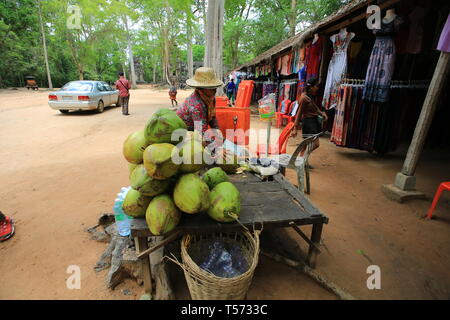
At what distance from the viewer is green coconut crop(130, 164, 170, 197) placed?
1639 mm

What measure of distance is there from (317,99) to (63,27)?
2693 centimetres

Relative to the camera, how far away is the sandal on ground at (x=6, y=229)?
2.70 meters

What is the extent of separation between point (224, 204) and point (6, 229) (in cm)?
275

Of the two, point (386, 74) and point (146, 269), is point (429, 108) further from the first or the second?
point (146, 269)

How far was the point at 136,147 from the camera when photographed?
66.6 inches

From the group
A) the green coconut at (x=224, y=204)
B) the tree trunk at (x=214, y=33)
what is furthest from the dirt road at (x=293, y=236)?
the tree trunk at (x=214, y=33)

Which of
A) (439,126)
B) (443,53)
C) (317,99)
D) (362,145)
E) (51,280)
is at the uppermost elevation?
(443,53)

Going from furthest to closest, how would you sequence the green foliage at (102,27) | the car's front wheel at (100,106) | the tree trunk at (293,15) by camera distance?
the green foliage at (102,27)
the tree trunk at (293,15)
the car's front wheel at (100,106)

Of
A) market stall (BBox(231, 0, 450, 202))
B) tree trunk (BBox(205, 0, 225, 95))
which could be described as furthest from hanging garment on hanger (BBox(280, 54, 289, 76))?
tree trunk (BBox(205, 0, 225, 95))

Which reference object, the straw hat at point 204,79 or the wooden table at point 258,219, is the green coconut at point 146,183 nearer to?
the wooden table at point 258,219

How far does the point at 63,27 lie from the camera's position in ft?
76.8

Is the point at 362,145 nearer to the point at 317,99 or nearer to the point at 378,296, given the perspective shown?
the point at 317,99

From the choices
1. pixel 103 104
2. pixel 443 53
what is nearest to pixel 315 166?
pixel 443 53

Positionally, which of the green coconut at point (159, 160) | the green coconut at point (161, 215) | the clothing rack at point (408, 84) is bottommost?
the green coconut at point (161, 215)
